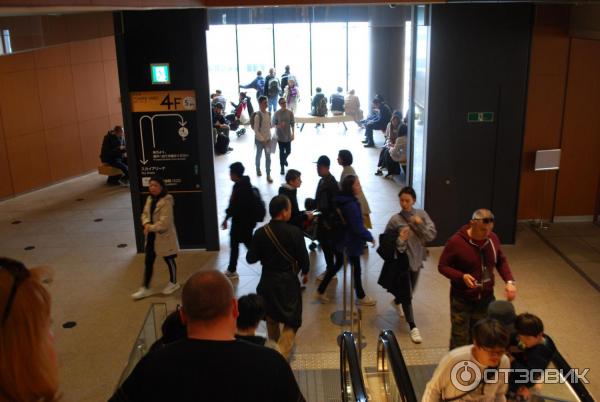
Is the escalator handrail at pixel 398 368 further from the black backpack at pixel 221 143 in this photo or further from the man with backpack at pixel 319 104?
the man with backpack at pixel 319 104

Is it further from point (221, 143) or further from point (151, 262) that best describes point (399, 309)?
point (221, 143)

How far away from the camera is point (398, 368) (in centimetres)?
418

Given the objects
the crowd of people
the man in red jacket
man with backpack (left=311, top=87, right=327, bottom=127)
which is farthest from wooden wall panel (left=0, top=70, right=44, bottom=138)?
the man in red jacket

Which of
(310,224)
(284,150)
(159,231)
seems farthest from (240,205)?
(284,150)

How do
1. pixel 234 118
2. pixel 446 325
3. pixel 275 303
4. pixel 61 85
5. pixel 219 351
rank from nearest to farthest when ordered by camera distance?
pixel 219 351
pixel 275 303
pixel 446 325
pixel 61 85
pixel 234 118

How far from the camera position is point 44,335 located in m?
1.55

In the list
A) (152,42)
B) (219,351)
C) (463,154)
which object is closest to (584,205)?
(463,154)

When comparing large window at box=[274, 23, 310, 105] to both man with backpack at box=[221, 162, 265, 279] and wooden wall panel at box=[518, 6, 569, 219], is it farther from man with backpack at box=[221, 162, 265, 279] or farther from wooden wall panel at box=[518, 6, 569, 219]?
man with backpack at box=[221, 162, 265, 279]

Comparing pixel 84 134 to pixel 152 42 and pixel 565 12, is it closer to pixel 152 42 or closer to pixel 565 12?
pixel 152 42

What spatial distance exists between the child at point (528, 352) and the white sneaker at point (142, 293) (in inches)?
192

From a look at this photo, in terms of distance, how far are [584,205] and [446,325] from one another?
14.7 ft

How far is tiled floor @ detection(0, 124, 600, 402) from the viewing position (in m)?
6.53

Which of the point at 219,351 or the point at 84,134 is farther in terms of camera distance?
the point at 84,134

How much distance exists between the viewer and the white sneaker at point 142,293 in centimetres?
781
